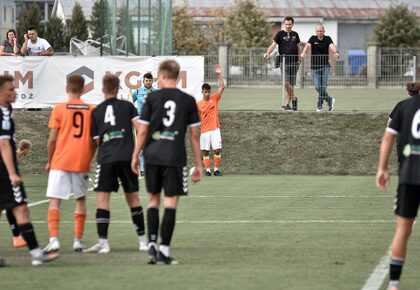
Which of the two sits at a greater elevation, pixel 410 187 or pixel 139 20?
pixel 139 20

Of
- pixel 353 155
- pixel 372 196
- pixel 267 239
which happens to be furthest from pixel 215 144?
pixel 267 239

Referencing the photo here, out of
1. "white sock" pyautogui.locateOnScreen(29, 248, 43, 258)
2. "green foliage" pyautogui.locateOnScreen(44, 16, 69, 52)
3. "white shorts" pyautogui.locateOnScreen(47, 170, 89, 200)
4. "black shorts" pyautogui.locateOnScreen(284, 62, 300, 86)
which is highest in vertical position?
"green foliage" pyautogui.locateOnScreen(44, 16, 69, 52)

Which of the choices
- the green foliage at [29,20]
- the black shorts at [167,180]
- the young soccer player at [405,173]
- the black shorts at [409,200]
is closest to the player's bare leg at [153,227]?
the black shorts at [167,180]

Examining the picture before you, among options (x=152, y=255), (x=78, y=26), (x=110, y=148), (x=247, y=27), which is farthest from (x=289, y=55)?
(x=247, y=27)

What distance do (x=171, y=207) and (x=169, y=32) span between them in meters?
23.4

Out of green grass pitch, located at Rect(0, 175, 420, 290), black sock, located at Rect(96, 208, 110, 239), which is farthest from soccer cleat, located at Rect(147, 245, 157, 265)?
black sock, located at Rect(96, 208, 110, 239)

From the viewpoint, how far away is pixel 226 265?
1183 cm

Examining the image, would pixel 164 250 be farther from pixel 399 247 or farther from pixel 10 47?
pixel 10 47

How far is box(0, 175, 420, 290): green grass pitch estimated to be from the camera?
10.8m

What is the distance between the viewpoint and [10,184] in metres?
11.8

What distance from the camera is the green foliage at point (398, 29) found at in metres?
81.5

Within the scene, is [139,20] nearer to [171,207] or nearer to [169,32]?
[169,32]

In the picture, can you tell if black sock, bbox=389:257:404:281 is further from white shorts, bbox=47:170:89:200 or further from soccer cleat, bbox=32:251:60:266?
white shorts, bbox=47:170:89:200

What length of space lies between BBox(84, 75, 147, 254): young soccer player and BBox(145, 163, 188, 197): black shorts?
88 centimetres
